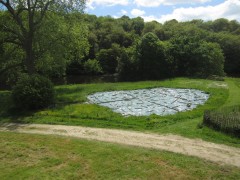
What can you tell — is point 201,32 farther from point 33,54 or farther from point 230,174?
point 230,174

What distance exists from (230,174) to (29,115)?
15.0 metres

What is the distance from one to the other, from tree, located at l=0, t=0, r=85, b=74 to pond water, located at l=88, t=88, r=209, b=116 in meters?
7.55

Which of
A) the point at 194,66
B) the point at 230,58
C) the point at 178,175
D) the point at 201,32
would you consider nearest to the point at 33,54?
the point at 178,175

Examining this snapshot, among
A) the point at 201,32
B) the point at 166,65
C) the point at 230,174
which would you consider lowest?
the point at 230,174

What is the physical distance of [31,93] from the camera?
891 inches

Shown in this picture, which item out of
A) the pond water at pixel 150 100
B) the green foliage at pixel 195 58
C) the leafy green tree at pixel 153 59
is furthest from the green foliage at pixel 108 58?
the pond water at pixel 150 100

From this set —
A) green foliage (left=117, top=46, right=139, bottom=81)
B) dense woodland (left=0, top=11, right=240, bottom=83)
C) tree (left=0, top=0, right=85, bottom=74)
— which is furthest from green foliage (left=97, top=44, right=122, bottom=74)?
tree (left=0, top=0, right=85, bottom=74)

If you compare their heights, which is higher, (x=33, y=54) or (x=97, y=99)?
(x=33, y=54)

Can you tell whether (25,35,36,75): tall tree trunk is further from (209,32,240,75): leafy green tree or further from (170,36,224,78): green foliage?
(209,32,240,75): leafy green tree

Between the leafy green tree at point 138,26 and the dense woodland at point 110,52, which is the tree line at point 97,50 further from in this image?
the leafy green tree at point 138,26

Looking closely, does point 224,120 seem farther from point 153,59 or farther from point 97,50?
point 97,50

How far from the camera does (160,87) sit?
109 feet

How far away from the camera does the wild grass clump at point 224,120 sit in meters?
16.1

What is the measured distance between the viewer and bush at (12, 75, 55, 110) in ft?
74.6
